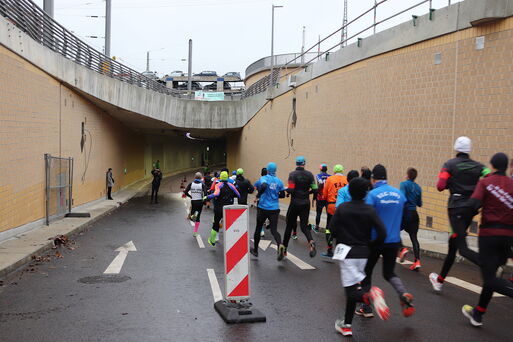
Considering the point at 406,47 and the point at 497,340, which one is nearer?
the point at 497,340

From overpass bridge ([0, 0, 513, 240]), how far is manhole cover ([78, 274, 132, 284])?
449 cm

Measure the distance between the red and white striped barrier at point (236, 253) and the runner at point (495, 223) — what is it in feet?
8.98

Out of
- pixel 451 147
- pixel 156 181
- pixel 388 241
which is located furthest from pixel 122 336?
pixel 156 181

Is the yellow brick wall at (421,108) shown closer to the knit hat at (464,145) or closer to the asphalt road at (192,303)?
the asphalt road at (192,303)

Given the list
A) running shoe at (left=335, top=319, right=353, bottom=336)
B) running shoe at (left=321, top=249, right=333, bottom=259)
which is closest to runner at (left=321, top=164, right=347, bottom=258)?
running shoe at (left=321, top=249, right=333, bottom=259)

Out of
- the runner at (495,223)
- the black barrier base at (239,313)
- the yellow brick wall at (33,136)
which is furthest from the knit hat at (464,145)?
the yellow brick wall at (33,136)

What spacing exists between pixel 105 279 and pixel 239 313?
129 inches

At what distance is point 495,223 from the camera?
216 inches

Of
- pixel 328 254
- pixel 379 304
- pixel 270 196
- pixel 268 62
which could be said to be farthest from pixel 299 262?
pixel 268 62

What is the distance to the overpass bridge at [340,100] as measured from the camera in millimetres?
11219

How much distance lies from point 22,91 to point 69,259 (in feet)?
18.0

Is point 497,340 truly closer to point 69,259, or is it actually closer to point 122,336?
point 122,336

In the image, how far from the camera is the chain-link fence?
15.5 meters

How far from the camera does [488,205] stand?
5.57 m
